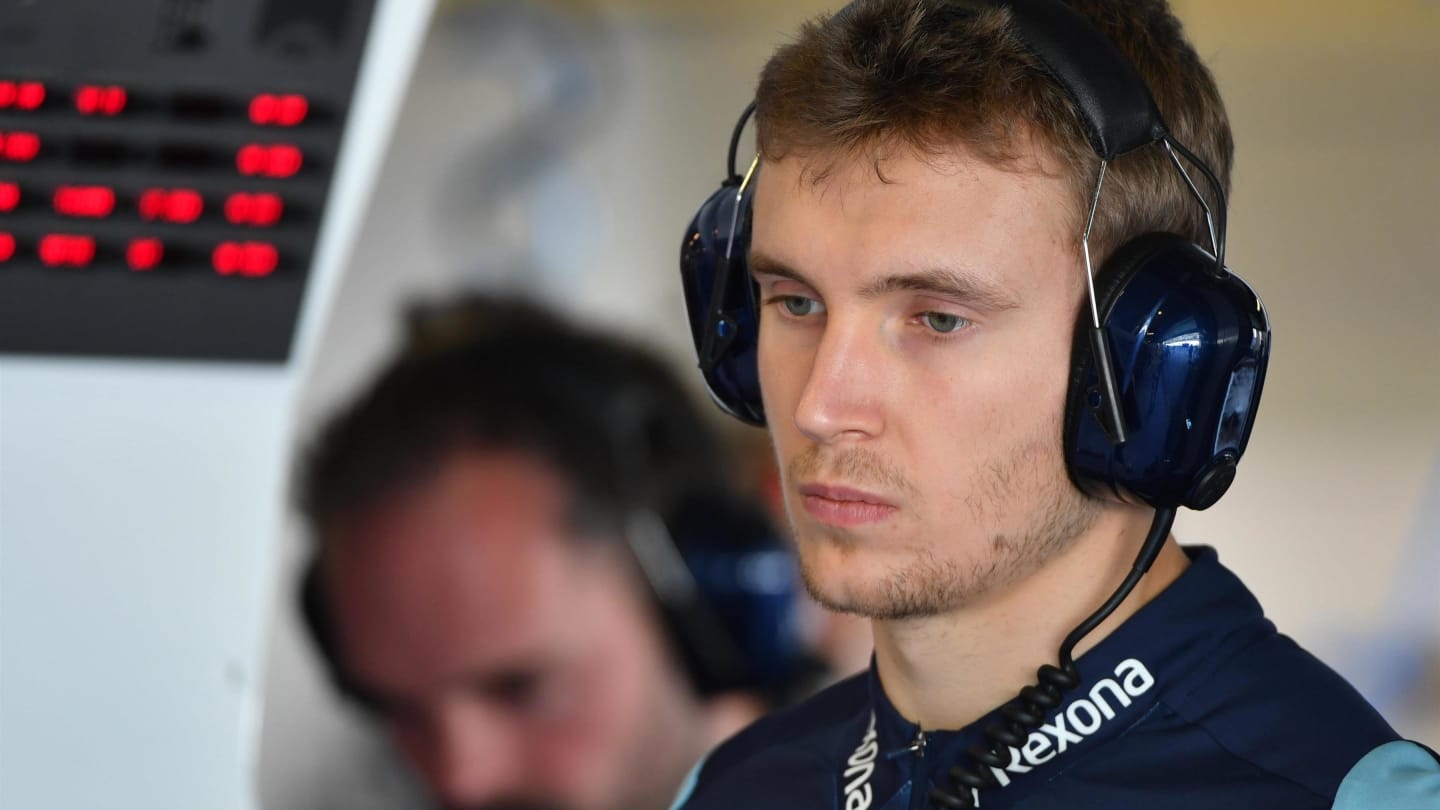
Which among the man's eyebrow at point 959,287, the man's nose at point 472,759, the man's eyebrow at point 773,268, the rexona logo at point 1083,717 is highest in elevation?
the man's eyebrow at point 959,287

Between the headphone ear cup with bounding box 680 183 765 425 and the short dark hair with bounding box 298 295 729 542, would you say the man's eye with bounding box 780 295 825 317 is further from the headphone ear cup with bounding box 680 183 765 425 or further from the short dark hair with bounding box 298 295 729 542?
the short dark hair with bounding box 298 295 729 542

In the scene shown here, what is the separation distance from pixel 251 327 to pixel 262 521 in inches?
7.4

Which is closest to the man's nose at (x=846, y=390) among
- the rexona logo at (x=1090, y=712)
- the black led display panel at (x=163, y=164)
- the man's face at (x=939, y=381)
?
the man's face at (x=939, y=381)

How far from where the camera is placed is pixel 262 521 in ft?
4.89

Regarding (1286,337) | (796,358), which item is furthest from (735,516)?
(796,358)

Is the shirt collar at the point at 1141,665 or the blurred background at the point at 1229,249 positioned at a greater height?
the shirt collar at the point at 1141,665

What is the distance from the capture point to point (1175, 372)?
0.93 metres

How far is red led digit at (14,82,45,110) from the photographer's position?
1.35 meters

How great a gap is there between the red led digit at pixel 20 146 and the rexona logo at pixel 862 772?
0.85m

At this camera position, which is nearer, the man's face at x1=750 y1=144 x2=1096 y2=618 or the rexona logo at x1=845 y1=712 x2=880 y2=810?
the man's face at x1=750 y1=144 x2=1096 y2=618

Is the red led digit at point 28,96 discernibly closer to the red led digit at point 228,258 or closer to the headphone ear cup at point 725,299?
the red led digit at point 228,258

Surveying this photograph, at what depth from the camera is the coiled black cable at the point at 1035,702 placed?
0.99 metres

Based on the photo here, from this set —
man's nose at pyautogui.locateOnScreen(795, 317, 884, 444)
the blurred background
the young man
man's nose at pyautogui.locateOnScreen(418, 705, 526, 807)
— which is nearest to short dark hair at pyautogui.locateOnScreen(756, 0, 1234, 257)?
the young man

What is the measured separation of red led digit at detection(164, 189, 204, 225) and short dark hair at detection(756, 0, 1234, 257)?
1.92 ft
